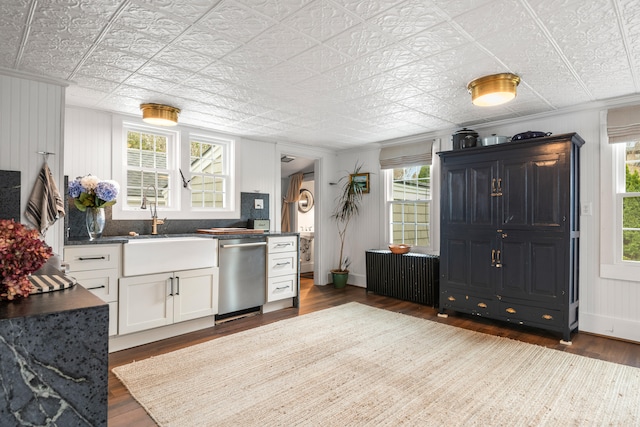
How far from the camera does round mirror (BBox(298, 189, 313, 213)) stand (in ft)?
24.1

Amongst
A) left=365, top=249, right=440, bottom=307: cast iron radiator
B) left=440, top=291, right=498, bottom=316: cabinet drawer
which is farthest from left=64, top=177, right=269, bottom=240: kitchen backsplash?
left=440, top=291, right=498, bottom=316: cabinet drawer

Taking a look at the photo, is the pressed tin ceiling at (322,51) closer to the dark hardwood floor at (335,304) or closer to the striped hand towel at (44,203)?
the striped hand towel at (44,203)

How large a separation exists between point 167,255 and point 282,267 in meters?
1.42

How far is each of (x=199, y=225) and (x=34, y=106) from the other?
6.60ft

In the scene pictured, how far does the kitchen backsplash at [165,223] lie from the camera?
3438 millimetres

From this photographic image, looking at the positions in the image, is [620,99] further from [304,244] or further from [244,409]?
[304,244]

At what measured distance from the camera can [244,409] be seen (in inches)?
83.3

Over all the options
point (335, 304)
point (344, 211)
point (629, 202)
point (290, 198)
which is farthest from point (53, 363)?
point (290, 198)

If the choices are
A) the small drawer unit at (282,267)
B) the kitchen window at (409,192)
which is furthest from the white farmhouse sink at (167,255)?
the kitchen window at (409,192)

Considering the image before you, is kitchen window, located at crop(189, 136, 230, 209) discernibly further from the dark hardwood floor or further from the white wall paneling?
the dark hardwood floor

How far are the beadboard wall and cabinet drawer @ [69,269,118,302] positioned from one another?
31cm

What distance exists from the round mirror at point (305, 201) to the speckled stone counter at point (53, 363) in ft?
21.3

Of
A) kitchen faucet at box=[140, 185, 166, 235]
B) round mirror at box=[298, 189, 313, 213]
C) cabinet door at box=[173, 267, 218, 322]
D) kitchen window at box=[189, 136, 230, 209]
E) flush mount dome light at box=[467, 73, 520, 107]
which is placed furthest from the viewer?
round mirror at box=[298, 189, 313, 213]

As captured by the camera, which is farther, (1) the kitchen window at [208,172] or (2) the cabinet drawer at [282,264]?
(1) the kitchen window at [208,172]
